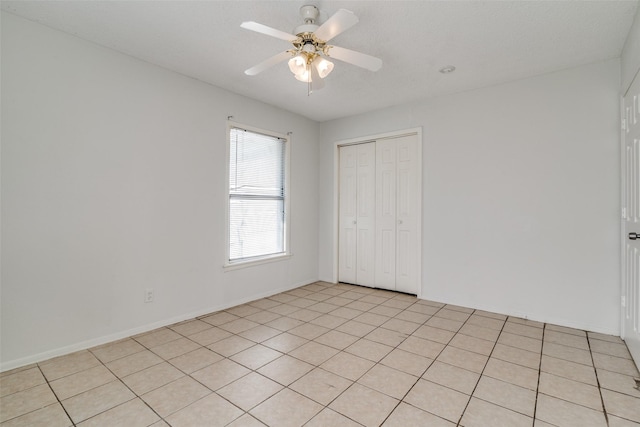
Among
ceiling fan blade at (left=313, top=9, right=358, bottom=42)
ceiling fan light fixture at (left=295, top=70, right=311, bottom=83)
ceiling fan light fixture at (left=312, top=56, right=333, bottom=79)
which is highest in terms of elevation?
ceiling fan blade at (left=313, top=9, right=358, bottom=42)

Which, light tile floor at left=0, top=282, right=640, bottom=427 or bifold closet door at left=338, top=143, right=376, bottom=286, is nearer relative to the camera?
light tile floor at left=0, top=282, right=640, bottom=427

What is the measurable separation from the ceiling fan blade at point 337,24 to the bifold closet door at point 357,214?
2.66m

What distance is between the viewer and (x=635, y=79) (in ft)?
7.48

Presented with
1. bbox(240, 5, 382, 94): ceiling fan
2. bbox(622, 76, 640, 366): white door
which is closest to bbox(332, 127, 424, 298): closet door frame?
bbox(622, 76, 640, 366): white door

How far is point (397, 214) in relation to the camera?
168 inches

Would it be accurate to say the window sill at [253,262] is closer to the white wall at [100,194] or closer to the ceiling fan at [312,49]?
the white wall at [100,194]

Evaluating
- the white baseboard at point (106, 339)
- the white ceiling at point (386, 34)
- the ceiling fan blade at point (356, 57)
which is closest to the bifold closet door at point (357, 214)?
the white ceiling at point (386, 34)

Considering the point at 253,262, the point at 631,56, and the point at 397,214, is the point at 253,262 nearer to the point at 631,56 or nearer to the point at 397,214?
the point at 397,214

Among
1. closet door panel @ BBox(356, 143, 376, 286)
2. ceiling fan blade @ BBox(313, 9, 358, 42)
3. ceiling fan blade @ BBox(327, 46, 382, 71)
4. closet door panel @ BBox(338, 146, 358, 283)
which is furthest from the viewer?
closet door panel @ BBox(338, 146, 358, 283)

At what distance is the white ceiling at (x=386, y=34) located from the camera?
2121mm

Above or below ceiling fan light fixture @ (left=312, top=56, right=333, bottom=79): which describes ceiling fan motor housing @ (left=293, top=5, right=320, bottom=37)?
above

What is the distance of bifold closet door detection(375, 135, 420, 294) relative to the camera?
13.5ft

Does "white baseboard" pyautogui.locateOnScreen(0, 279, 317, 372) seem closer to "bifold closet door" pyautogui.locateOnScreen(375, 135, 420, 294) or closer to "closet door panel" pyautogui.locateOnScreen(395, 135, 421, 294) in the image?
"bifold closet door" pyautogui.locateOnScreen(375, 135, 420, 294)

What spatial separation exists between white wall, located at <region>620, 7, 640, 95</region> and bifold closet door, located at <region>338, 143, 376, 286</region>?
2609mm
